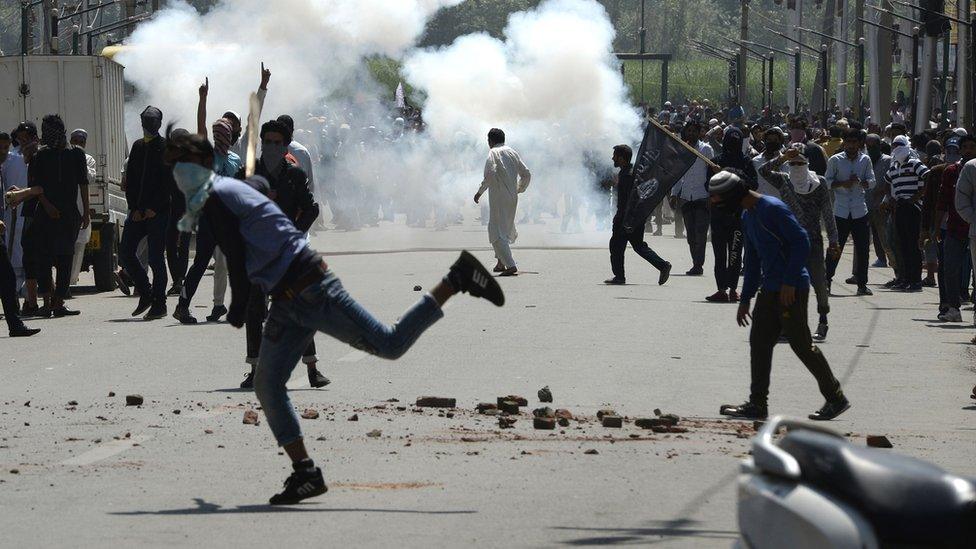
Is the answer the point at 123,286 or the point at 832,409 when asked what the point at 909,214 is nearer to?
the point at 123,286

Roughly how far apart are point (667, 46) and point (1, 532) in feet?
387

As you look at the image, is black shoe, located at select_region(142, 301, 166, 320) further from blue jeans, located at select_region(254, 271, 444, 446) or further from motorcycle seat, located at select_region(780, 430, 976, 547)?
motorcycle seat, located at select_region(780, 430, 976, 547)

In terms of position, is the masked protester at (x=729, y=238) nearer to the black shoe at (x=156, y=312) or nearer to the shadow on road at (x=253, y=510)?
the black shoe at (x=156, y=312)

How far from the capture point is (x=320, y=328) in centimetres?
736

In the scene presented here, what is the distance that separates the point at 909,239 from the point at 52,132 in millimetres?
9562

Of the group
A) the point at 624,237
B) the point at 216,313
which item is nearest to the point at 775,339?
the point at 216,313

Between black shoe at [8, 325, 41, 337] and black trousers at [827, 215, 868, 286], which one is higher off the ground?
black trousers at [827, 215, 868, 286]

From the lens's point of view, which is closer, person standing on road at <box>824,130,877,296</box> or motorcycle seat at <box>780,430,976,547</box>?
motorcycle seat at <box>780,430,976,547</box>

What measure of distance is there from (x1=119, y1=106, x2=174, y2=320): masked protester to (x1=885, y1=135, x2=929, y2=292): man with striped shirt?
8394 millimetres

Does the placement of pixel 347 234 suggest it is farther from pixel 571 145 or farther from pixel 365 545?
pixel 365 545

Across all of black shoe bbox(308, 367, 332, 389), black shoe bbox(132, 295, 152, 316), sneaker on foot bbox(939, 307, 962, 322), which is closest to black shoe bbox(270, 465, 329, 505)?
black shoe bbox(308, 367, 332, 389)

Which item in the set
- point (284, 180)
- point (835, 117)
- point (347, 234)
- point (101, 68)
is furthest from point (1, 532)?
point (835, 117)

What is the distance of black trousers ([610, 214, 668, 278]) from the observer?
64.6ft

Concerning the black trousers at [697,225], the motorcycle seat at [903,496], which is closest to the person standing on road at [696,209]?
the black trousers at [697,225]
